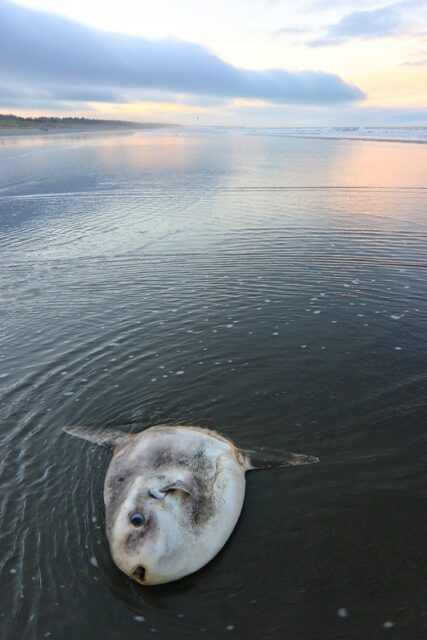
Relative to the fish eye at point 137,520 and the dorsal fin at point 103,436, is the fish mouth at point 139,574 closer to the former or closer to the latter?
the fish eye at point 137,520

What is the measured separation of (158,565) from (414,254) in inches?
546

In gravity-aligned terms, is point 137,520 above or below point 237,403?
above

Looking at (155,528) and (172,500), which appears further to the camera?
(172,500)

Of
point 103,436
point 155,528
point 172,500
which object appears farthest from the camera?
point 103,436

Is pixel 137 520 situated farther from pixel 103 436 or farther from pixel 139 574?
pixel 103 436

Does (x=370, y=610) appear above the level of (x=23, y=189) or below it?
below

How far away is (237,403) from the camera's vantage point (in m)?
8.41

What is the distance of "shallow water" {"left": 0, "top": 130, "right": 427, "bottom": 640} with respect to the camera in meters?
5.17

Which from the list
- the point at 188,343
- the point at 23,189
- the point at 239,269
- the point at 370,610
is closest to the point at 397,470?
the point at 370,610

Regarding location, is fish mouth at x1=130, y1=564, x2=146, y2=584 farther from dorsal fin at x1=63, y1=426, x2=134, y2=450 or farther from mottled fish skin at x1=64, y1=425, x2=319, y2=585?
dorsal fin at x1=63, y1=426, x2=134, y2=450

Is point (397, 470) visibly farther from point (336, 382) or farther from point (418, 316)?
point (418, 316)

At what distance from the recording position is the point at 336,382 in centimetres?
885

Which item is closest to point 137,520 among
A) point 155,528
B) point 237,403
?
point 155,528

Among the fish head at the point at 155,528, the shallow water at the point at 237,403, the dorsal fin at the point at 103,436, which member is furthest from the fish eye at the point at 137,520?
the dorsal fin at the point at 103,436
